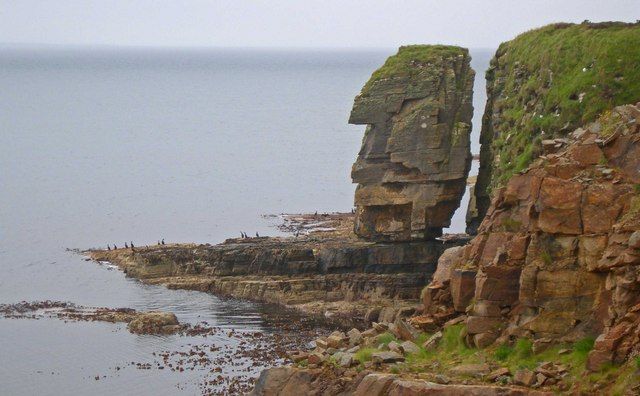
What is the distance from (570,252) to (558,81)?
2673 cm

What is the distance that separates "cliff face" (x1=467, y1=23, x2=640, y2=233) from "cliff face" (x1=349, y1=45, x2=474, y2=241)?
1.58 meters

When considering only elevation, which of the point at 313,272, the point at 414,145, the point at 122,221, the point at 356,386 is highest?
the point at 414,145

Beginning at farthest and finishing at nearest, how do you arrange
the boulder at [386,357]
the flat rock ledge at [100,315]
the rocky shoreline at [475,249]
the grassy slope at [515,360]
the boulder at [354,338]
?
the flat rock ledge at [100,315] < the boulder at [354,338] < the boulder at [386,357] < the rocky shoreline at [475,249] < the grassy slope at [515,360]

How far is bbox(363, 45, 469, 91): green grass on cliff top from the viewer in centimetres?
8381

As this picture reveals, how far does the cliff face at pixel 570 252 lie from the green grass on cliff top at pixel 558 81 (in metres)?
15.1

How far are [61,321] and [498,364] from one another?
41.2 meters

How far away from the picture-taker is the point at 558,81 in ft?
227

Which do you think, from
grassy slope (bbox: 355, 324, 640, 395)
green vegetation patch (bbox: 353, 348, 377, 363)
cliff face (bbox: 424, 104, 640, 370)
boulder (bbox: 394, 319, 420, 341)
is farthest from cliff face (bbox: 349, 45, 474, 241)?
green vegetation patch (bbox: 353, 348, 377, 363)

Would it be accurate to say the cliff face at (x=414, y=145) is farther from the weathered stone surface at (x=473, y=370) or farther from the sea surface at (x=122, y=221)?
the weathered stone surface at (x=473, y=370)

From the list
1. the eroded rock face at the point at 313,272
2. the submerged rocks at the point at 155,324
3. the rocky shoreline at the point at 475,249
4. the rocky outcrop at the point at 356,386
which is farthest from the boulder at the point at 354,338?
the submerged rocks at the point at 155,324

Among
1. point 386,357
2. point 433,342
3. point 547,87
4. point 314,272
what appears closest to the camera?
point 386,357

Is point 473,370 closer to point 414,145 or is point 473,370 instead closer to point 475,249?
point 475,249

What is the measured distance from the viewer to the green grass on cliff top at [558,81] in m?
62.7

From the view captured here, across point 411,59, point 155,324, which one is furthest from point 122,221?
point 155,324
